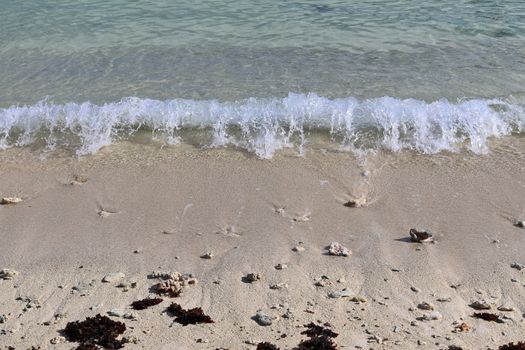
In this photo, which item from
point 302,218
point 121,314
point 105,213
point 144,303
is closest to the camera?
point 121,314

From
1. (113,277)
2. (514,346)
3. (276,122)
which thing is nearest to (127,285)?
(113,277)

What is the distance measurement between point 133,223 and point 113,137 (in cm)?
257

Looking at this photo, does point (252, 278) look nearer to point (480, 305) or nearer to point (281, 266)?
point (281, 266)

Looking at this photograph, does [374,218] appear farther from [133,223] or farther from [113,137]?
[113,137]

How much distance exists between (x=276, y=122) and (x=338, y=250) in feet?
11.0

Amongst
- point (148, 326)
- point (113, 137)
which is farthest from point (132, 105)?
point (148, 326)

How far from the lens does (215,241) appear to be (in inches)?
240

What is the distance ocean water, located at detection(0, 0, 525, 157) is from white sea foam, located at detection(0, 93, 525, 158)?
2 cm

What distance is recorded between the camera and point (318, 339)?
4508 millimetres

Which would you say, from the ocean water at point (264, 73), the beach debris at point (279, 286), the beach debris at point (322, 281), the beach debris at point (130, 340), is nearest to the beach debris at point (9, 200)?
the ocean water at point (264, 73)

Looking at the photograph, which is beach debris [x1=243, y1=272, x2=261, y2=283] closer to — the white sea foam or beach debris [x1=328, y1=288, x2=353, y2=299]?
beach debris [x1=328, y1=288, x2=353, y2=299]

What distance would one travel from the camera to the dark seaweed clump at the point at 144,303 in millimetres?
→ 4988

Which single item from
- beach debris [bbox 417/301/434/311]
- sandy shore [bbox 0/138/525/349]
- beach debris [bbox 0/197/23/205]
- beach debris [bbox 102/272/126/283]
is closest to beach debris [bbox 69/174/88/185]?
sandy shore [bbox 0/138/525/349]

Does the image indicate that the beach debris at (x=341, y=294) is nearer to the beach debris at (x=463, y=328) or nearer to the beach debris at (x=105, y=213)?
the beach debris at (x=463, y=328)
